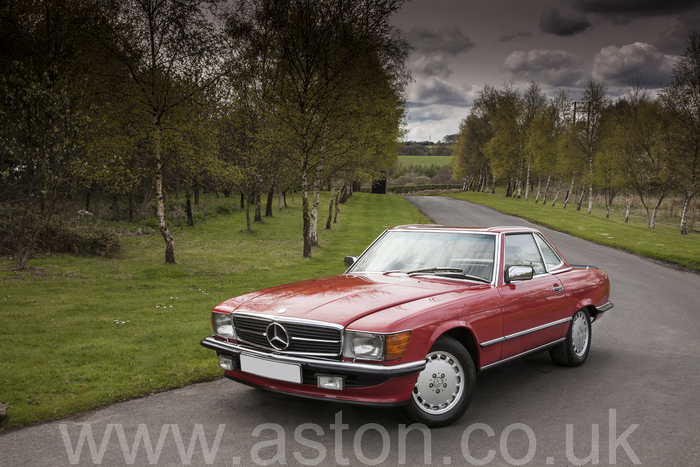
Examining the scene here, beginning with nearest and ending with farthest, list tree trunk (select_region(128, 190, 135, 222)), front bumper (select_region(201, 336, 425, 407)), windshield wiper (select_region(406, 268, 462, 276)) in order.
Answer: front bumper (select_region(201, 336, 425, 407)) → windshield wiper (select_region(406, 268, 462, 276)) → tree trunk (select_region(128, 190, 135, 222))

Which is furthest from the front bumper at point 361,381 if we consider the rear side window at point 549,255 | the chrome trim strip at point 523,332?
the rear side window at point 549,255

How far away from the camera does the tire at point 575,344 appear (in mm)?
5531

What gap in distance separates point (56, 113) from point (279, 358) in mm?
10781

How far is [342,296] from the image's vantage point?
164 inches

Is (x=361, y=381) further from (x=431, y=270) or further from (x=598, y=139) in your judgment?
(x=598, y=139)

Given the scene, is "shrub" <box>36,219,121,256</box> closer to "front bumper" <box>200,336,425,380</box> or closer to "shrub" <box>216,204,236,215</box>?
"front bumper" <box>200,336,425,380</box>

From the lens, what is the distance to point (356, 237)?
2541 centimetres

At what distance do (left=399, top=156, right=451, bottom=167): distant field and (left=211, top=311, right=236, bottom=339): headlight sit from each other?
118 metres

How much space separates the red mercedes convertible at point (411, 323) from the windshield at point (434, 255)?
0.01 meters

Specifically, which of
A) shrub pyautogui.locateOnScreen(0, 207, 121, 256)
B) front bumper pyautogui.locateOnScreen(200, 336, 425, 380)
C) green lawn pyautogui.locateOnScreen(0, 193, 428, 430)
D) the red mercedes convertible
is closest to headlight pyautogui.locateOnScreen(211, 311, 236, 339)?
the red mercedes convertible

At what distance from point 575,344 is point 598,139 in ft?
147

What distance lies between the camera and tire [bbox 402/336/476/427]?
381 cm

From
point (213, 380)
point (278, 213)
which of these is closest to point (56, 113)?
point (213, 380)

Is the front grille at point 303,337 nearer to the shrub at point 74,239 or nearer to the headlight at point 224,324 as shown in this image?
the headlight at point 224,324
